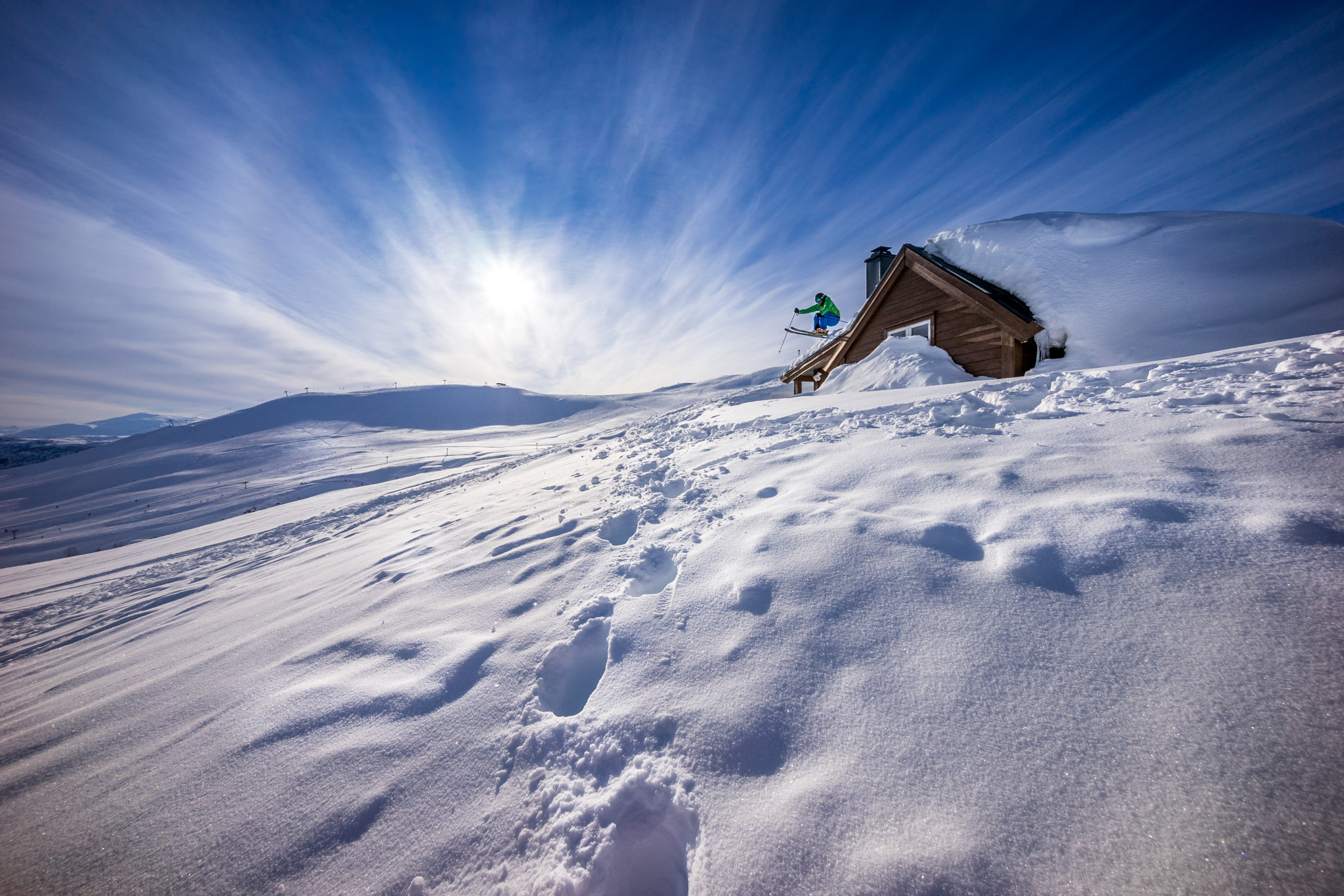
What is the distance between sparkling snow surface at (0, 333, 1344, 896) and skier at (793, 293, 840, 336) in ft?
Result: 38.3

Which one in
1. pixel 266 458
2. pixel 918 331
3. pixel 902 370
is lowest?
pixel 902 370

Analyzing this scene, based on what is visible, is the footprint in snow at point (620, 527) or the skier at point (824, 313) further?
the skier at point (824, 313)

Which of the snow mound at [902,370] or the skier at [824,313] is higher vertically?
the skier at [824,313]

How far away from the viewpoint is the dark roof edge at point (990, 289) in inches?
279

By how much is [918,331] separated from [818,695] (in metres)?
10.3

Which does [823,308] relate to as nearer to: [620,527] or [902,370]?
[902,370]

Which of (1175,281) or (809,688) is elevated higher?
(1175,281)

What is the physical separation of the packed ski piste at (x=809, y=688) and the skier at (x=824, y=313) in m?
11.4

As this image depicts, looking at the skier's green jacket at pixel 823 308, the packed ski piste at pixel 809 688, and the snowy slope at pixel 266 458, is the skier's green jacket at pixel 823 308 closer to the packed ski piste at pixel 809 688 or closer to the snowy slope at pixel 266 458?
the snowy slope at pixel 266 458

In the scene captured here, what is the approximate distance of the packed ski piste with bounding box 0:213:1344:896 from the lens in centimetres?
112

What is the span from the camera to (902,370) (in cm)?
727

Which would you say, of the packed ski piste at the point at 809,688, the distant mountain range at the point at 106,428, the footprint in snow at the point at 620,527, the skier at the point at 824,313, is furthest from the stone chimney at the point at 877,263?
the distant mountain range at the point at 106,428

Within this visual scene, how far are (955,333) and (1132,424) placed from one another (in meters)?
6.95

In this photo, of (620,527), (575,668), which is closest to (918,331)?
(620,527)
